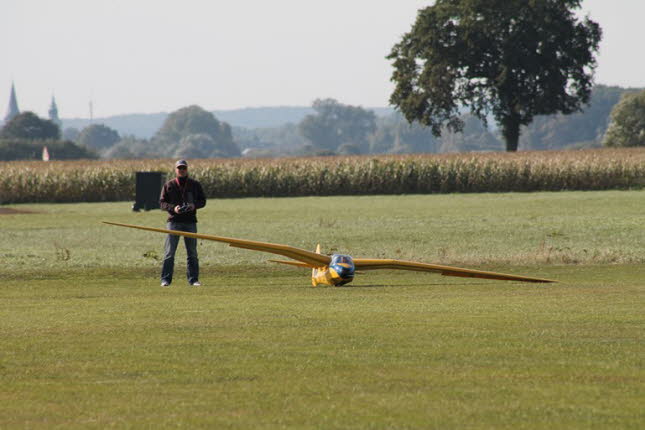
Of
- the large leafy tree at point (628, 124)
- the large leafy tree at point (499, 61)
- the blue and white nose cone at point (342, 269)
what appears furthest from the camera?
the large leafy tree at point (628, 124)

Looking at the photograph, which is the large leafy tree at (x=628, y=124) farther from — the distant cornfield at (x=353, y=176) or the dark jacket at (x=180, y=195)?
the dark jacket at (x=180, y=195)

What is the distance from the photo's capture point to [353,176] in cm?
6444

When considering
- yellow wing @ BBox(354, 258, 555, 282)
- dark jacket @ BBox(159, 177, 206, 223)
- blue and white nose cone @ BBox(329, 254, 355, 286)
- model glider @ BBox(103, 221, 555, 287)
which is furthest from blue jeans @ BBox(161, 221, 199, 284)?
yellow wing @ BBox(354, 258, 555, 282)

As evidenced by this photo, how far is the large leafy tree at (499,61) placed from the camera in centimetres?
8638

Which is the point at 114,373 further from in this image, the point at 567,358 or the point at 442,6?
the point at 442,6

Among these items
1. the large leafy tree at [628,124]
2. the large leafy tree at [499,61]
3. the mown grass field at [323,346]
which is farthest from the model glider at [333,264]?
the large leafy tree at [628,124]

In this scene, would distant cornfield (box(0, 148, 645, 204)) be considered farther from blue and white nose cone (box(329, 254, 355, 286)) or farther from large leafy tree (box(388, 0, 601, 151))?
blue and white nose cone (box(329, 254, 355, 286))

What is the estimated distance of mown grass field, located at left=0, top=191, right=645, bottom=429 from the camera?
8031 millimetres

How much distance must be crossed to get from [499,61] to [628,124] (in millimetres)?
40003

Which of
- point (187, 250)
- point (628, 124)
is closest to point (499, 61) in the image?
point (628, 124)

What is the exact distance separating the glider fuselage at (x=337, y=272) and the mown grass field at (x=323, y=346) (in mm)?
299

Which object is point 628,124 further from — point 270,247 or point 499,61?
point 270,247

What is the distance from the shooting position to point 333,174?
64.6 meters

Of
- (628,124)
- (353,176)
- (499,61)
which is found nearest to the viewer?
(353,176)
